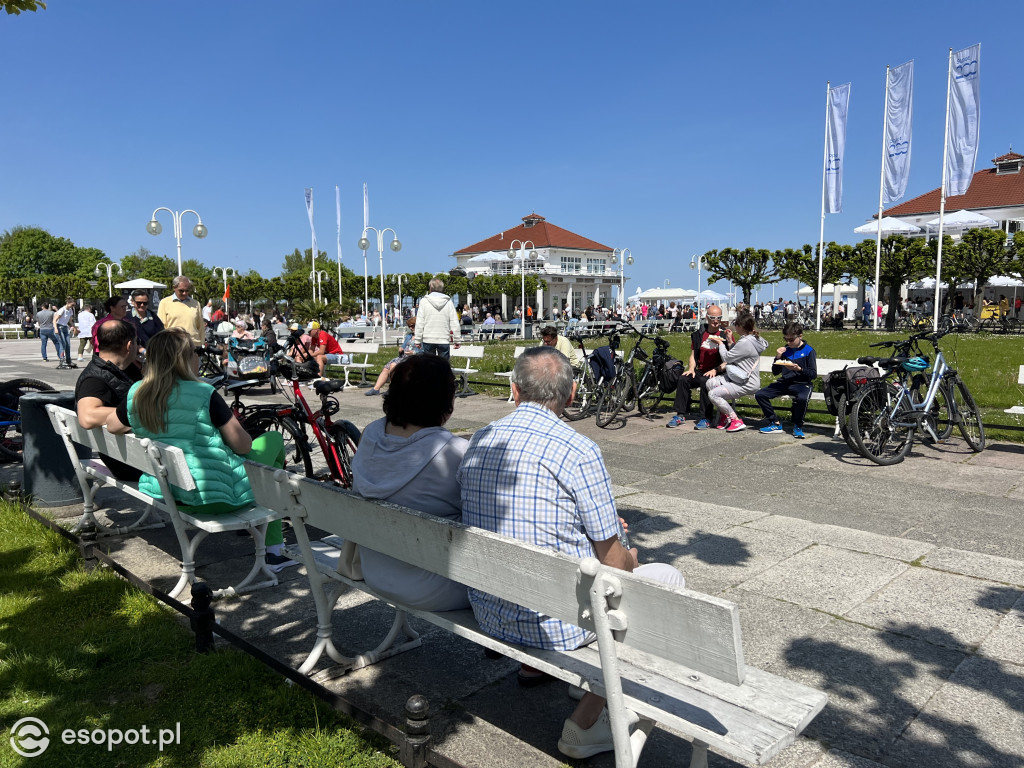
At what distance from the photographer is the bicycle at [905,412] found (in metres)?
6.99

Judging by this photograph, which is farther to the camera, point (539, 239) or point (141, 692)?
point (539, 239)

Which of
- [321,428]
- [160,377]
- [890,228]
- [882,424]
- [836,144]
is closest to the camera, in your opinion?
[160,377]

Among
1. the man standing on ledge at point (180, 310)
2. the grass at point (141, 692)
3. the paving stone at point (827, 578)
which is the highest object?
the man standing on ledge at point (180, 310)

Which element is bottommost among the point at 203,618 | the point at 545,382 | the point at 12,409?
the point at 203,618

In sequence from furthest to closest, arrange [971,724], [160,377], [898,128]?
1. [898,128]
2. [160,377]
3. [971,724]

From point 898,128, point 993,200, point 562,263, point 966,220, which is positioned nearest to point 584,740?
point 898,128

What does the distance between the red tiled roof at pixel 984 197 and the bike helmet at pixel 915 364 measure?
61762 millimetres

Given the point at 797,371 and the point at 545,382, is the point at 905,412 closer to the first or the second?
the point at 797,371

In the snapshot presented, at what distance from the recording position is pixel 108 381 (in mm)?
4727

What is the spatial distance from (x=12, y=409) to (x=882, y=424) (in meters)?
8.46

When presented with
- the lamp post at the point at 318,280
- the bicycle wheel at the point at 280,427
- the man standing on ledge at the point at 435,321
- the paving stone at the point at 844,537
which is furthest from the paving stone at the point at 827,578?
the lamp post at the point at 318,280

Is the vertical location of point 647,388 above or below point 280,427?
below

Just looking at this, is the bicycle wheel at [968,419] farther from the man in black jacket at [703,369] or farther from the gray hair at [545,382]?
the gray hair at [545,382]

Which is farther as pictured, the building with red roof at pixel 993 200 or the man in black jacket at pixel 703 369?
the building with red roof at pixel 993 200
